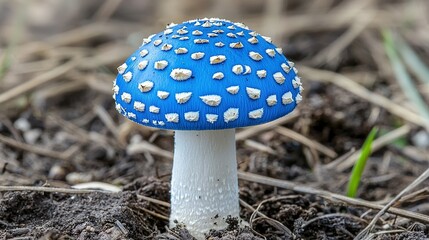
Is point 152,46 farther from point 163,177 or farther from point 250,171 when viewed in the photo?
point 250,171

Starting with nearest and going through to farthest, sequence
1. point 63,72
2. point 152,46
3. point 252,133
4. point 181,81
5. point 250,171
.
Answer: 1. point 181,81
2. point 152,46
3. point 250,171
4. point 252,133
5. point 63,72

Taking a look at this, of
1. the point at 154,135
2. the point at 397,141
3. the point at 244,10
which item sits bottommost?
the point at 397,141

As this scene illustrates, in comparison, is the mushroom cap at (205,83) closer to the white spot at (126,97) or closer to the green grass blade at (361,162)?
the white spot at (126,97)

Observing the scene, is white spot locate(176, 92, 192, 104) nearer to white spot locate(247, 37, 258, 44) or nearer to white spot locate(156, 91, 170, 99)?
white spot locate(156, 91, 170, 99)

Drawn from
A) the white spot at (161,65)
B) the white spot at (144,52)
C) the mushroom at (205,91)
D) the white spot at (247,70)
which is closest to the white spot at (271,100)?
the mushroom at (205,91)

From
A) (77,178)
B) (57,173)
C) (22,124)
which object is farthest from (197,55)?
(22,124)

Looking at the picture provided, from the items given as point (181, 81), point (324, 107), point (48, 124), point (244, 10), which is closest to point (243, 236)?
point (181, 81)
